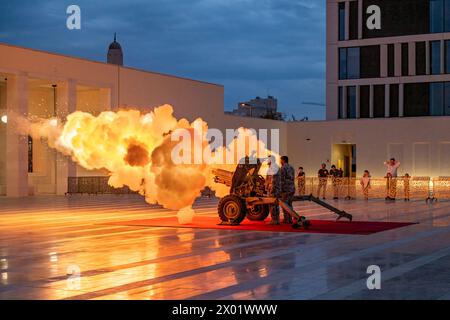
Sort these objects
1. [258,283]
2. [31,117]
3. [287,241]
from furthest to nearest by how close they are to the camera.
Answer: [31,117]
[287,241]
[258,283]

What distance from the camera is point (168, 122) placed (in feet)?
72.1

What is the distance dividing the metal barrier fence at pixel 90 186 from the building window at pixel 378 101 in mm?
25026

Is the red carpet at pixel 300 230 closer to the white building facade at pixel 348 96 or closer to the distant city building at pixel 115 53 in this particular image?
the white building facade at pixel 348 96

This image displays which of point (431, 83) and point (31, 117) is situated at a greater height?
point (431, 83)

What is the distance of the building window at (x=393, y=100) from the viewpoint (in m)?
57.2

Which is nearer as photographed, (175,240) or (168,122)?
(175,240)

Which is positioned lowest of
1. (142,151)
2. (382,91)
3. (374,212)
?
(374,212)

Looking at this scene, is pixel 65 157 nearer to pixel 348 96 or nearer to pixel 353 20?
pixel 348 96

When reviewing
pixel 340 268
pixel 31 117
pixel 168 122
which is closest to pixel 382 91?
pixel 31 117

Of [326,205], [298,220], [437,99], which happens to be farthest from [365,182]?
[437,99]

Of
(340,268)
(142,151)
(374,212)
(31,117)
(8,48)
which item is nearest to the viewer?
(340,268)

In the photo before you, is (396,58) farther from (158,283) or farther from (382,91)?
(158,283)

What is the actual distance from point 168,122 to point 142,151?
128cm

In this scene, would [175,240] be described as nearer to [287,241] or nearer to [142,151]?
[287,241]
